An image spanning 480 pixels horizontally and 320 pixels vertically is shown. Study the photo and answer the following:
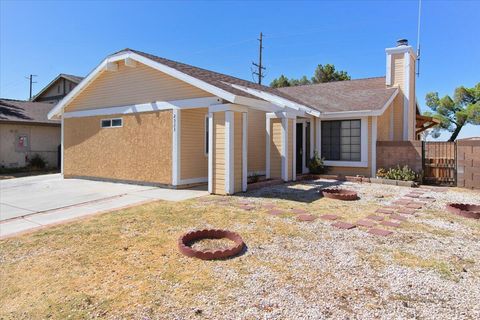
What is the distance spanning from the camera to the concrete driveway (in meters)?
6.56

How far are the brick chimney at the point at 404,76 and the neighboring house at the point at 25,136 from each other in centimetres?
2003

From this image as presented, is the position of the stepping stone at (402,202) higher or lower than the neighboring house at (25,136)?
lower

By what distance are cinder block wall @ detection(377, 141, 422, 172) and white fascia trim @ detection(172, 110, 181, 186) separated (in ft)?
25.4

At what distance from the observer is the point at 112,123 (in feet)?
38.8

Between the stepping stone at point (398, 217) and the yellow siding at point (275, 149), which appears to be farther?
the yellow siding at point (275, 149)

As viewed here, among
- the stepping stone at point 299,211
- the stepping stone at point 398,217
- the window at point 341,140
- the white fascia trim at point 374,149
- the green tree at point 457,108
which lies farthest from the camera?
the green tree at point 457,108

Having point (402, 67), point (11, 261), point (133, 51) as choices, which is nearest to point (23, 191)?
point (133, 51)

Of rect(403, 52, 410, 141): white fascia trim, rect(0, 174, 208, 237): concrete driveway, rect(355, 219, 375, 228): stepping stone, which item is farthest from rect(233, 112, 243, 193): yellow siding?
rect(403, 52, 410, 141): white fascia trim

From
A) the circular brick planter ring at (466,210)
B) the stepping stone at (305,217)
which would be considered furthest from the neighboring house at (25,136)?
the circular brick planter ring at (466,210)

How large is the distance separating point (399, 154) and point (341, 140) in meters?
2.23

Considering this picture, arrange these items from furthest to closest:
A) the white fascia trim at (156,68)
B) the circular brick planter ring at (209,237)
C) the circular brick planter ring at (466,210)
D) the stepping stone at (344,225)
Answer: the white fascia trim at (156,68) → the circular brick planter ring at (466,210) → the stepping stone at (344,225) → the circular brick planter ring at (209,237)

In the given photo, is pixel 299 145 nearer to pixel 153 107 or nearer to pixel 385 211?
pixel 153 107

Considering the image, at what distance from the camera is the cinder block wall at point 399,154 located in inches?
452

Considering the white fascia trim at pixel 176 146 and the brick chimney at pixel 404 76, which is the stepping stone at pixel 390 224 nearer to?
the white fascia trim at pixel 176 146
